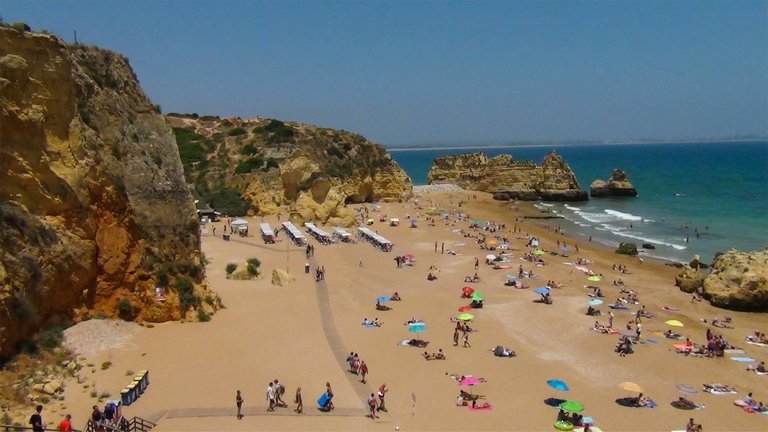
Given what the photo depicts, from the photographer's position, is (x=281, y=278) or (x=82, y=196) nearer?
(x=82, y=196)

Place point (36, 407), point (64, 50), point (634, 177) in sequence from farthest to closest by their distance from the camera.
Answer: point (634, 177) → point (64, 50) → point (36, 407)

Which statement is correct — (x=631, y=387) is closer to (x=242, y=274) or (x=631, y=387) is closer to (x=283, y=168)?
(x=242, y=274)

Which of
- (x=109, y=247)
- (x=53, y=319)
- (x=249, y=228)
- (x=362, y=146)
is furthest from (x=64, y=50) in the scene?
(x=362, y=146)

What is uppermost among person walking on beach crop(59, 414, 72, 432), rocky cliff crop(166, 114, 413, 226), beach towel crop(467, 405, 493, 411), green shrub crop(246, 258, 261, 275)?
rocky cliff crop(166, 114, 413, 226)

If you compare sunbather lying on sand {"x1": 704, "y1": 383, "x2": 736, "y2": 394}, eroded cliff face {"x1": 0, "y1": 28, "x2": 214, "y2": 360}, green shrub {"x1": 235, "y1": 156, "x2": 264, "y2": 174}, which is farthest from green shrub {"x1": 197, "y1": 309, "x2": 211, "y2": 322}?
green shrub {"x1": 235, "y1": 156, "x2": 264, "y2": 174}

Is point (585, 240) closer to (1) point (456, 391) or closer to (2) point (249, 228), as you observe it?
(2) point (249, 228)

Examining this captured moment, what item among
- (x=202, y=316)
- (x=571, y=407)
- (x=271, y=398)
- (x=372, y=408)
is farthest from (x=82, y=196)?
(x=571, y=407)

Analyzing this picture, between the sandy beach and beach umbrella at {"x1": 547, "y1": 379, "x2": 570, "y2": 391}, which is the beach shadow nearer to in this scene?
the sandy beach
